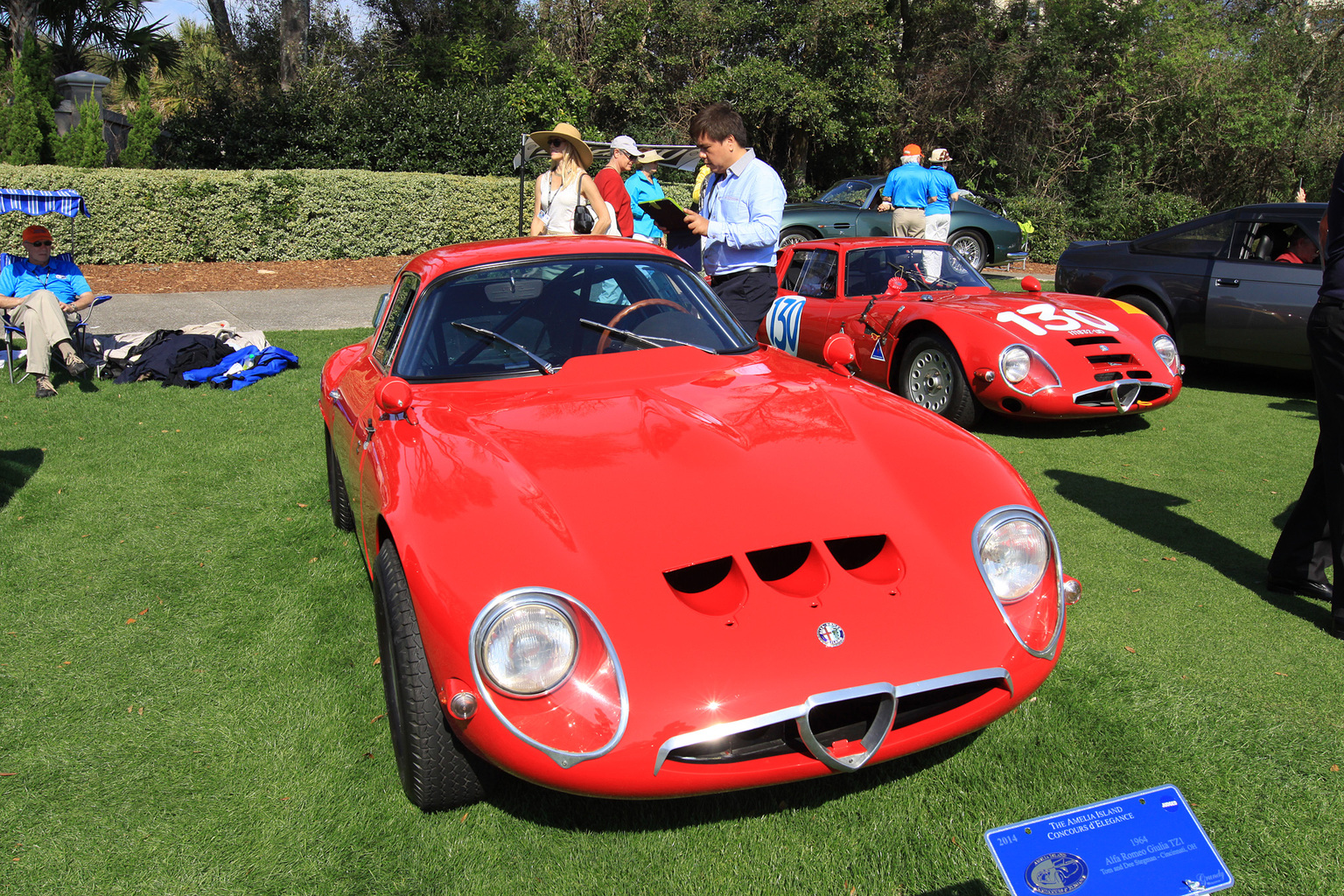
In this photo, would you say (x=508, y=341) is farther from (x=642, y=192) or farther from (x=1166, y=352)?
(x=642, y=192)

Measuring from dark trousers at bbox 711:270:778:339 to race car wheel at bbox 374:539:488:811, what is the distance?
120 inches

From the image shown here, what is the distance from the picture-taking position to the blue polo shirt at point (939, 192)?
32.6 feet

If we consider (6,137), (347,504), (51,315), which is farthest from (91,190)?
(347,504)

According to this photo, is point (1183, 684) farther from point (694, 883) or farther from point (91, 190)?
point (91, 190)

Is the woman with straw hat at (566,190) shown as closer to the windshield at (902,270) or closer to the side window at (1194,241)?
the windshield at (902,270)

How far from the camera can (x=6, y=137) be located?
15844mm

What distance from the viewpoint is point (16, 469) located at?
17.0ft

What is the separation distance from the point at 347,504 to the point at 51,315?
462cm

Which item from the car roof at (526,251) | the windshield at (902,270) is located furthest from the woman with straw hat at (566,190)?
the car roof at (526,251)

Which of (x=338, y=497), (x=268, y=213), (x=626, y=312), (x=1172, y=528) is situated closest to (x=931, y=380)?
(x=1172, y=528)

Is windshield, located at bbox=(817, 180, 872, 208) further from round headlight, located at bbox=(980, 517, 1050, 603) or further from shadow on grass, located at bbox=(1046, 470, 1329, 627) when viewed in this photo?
round headlight, located at bbox=(980, 517, 1050, 603)

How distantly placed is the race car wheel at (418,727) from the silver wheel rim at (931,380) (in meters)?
4.41

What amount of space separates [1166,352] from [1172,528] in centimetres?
216

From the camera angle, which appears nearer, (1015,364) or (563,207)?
(1015,364)
